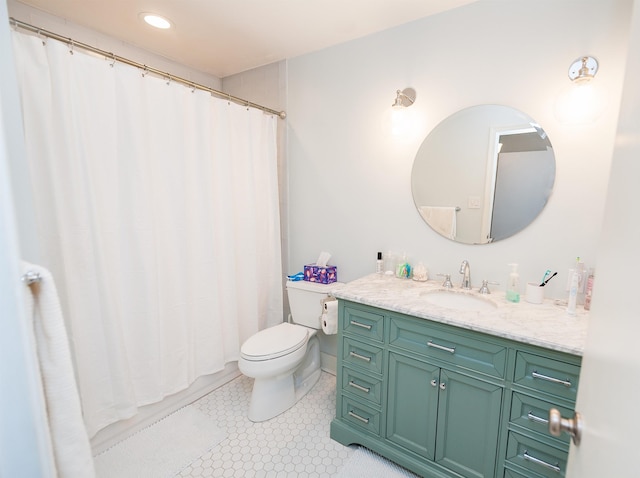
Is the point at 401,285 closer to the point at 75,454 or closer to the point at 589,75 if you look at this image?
the point at 589,75

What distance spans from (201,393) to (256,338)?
60 cm

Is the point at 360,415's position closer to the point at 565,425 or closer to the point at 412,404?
the point at 412,404

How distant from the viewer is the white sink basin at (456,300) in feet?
5.44

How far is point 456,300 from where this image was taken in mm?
1746

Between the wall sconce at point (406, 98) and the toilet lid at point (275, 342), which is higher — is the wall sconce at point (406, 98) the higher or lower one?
the higher one

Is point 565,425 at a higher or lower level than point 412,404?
higher

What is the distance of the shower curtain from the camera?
4.61ft

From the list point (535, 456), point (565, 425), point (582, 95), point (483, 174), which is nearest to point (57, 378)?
point (565, 425)

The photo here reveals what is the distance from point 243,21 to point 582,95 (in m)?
1.86

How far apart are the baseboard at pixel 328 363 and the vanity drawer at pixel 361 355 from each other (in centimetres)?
80

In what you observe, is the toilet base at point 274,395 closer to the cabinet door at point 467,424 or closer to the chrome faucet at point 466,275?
the cabinet door at point 467,424

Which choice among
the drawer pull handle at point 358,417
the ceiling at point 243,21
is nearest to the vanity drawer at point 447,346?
the drawer pull handle at point 358,417

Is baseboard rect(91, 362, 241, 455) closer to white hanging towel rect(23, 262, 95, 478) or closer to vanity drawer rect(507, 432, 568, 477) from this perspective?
white hanging towel rect(23, 262, 95, 478)

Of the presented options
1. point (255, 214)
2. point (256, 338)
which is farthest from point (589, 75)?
point (256, 338)
